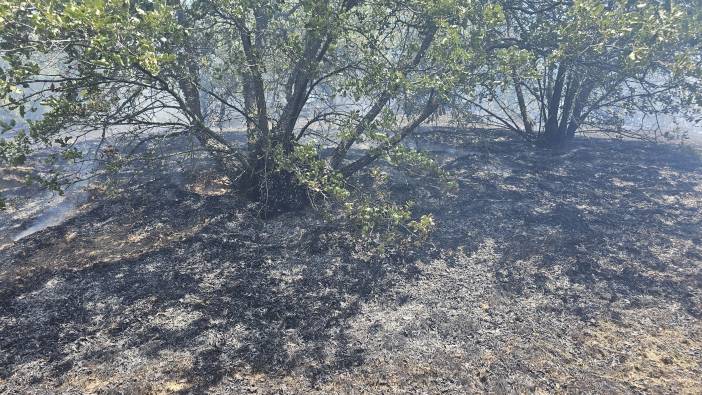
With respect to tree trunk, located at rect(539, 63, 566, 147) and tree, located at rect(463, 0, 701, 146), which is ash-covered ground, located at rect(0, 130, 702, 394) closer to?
tree, located at rect(463, 0, 701, 146)

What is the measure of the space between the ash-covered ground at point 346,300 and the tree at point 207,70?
4.65 ft

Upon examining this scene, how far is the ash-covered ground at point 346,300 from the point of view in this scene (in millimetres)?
5355

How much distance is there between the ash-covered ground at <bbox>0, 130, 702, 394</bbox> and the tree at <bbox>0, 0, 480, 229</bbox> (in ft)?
4.65

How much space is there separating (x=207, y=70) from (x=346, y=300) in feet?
18.6

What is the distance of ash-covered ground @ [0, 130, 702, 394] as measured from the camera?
17.6 feet

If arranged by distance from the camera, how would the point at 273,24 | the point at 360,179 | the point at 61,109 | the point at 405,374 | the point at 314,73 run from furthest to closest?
the point at 360,179
the point at 273,24
the point at 314,73
the point at 61,109
the point at 405,374

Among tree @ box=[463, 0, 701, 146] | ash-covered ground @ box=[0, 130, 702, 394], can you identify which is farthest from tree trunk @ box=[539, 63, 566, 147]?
ash-covered ground @ box=[0, 130, 702, 394]

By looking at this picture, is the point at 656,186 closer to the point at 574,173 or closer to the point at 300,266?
the point at 574,173

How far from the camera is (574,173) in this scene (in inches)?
496

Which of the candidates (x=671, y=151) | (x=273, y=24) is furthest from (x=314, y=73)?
(x=671, y=151)

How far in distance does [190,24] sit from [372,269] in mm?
6100

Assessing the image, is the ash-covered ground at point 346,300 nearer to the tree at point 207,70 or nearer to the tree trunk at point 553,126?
the tree at point 207,70

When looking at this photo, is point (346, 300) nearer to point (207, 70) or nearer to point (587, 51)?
point (207, 70)

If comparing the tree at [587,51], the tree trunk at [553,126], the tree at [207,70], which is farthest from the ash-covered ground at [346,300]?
the tree trunk at [553,126]
